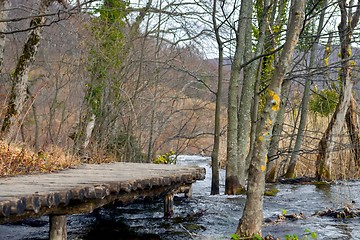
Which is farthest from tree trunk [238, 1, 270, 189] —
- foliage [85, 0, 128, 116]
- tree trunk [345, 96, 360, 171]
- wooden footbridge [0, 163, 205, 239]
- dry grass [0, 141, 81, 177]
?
wooden footbridge [0, 163, 205, 239]

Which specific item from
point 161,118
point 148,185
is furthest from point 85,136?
point 148,185

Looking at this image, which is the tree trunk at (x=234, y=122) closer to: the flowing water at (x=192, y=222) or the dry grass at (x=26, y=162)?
the flowing water at (x=192, y=222)

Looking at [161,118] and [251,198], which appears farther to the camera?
[161,118]

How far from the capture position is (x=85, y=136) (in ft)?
31.7

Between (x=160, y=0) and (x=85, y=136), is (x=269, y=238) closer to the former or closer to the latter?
(x=85, y=136)

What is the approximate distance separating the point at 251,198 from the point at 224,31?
22.6 feet

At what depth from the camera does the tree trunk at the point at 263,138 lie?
14.7 ft

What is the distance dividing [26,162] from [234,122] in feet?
14.5

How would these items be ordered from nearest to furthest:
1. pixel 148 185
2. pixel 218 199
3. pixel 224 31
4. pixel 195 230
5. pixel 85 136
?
pixel 148 185 → pixel 195 230 → pixel 218 199 → pixel 85 136 → pixel 224 31

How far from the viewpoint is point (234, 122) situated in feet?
30.5

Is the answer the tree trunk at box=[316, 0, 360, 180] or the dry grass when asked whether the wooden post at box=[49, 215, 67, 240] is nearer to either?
the dry grass

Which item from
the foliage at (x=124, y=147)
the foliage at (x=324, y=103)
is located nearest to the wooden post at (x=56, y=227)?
the foliage at (x=124, y=147)

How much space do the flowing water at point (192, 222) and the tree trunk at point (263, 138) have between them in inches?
29.2

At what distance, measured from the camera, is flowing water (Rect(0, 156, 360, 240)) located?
18.6ft
